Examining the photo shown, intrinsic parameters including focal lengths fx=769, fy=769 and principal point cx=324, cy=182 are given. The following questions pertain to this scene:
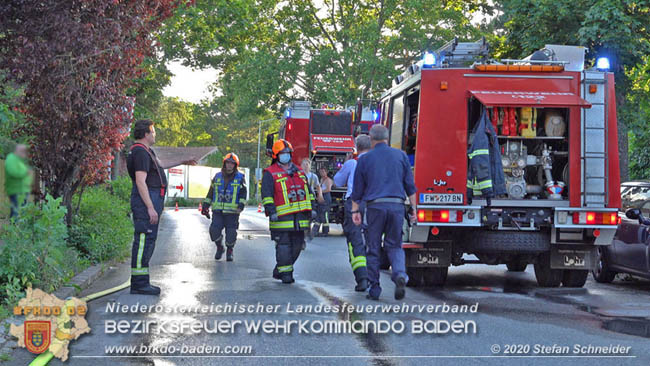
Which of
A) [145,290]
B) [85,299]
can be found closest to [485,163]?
[145,290]

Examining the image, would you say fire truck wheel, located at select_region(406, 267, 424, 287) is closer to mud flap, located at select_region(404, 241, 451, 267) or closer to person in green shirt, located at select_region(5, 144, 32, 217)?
mud flap, located at select_region(404, 241, 451, 267)

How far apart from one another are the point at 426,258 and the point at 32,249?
4.63m

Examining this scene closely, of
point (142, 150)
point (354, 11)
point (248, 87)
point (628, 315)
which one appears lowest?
point (628, 315)

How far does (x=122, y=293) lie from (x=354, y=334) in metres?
3.44

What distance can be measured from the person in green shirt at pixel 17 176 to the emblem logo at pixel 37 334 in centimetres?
311

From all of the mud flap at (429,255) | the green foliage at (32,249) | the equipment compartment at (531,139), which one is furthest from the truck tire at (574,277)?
the green foliage at (32,249)

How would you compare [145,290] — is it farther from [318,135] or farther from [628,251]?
[318,135]

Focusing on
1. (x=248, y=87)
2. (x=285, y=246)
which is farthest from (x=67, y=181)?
(x=248, y=87)

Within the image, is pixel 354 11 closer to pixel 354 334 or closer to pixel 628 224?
pixel 628 224

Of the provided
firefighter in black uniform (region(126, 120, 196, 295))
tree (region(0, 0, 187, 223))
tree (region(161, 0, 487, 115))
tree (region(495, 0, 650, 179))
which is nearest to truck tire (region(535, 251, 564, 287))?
firefighter in black uniform (region(126, 120, 196, 295))

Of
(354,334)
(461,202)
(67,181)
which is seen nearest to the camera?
(354,334)

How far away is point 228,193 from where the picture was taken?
42.2ft

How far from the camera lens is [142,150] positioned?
27.3 ft

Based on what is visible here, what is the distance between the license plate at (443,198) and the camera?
30.4 feet
